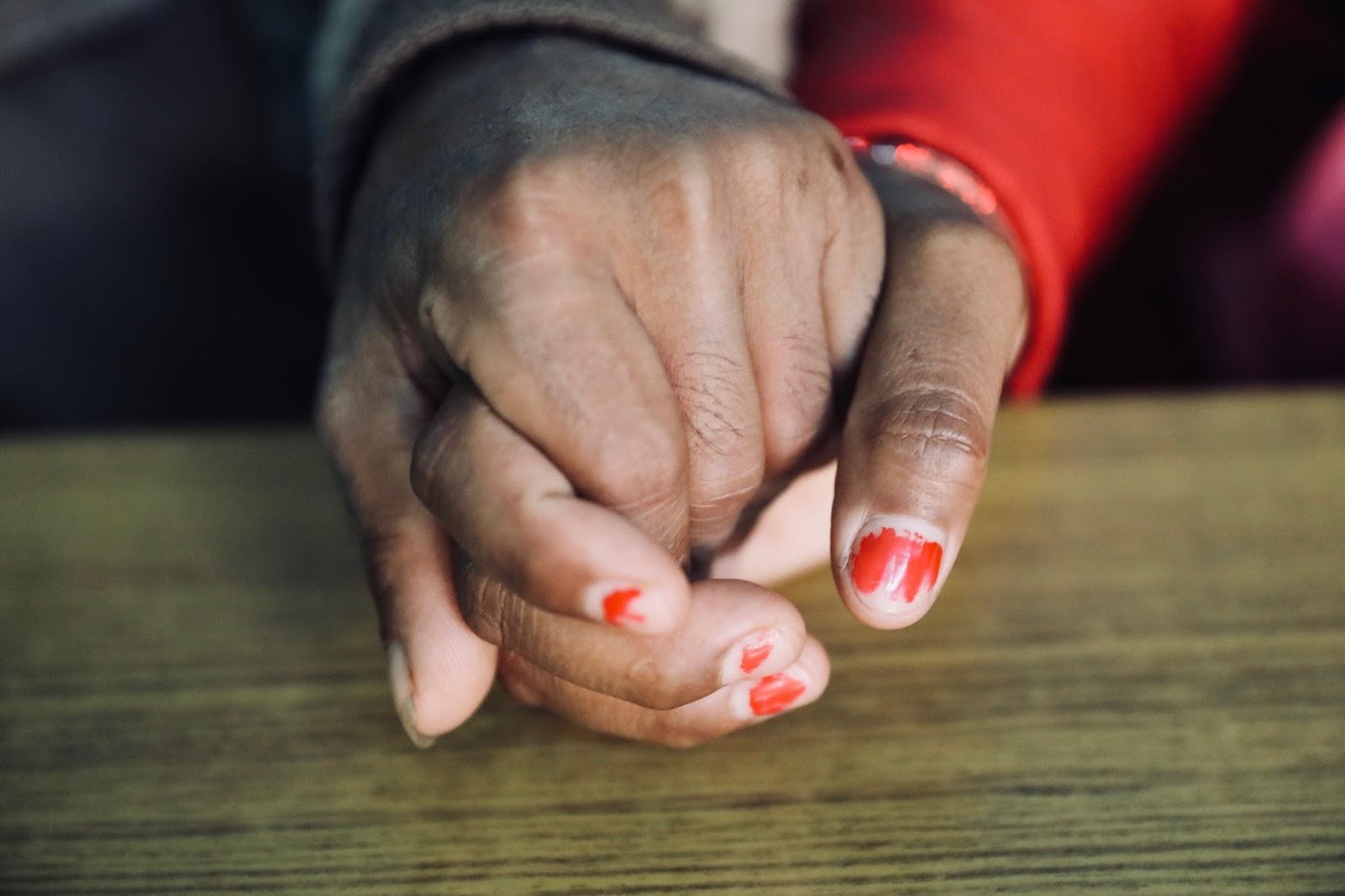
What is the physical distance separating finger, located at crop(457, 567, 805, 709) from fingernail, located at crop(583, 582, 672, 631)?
0.01 metres

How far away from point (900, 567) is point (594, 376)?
0.28 ft

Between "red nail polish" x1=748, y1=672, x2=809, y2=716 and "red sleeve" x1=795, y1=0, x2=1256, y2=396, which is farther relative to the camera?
"red sleeve" x1=795, y1=0, x2=1256, y2=396

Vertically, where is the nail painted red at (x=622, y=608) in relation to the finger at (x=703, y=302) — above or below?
below

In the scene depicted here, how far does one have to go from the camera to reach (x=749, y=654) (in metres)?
0.23

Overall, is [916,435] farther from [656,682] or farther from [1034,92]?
[1034,92]

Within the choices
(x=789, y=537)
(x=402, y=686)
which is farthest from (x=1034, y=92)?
(x=402, y=686)

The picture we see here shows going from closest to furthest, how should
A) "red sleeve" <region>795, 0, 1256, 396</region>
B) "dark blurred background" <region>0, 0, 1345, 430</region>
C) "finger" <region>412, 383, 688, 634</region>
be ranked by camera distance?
"finger" <region>412, 383, 688, 634</region> < "red sleeve" <region>795, 0, 1256, 396</region> < "dark blurred background" <region>0, 0, 1345, 430</region>

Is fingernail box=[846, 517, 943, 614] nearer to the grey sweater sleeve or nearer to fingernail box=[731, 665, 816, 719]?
fingernail box=[731, 665, 816, 719]

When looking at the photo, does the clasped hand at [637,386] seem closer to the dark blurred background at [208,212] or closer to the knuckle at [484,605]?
the knuckle at [484,605]

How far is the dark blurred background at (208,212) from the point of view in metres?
0.58

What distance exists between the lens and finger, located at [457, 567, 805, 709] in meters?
0.23

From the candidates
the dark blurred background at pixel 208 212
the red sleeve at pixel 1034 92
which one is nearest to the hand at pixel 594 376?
the red sleeve at pixel 1034 92

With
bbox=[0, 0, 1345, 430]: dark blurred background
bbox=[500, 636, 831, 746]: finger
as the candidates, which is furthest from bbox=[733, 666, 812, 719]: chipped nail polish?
bbox=[0, 0, 1345, 430]: dark blurred background

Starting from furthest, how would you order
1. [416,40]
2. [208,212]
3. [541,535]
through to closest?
[208,212], [416,40], [541,535]
